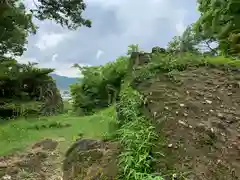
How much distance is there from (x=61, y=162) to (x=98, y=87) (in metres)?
6.26

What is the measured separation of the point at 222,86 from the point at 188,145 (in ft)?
5.44

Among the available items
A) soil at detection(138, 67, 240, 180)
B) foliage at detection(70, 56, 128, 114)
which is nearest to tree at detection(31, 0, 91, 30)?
A: foliage at detection(70, 56, 128, 114)

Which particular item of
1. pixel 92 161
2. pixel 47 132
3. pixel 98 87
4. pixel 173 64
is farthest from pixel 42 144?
pixel 98 87

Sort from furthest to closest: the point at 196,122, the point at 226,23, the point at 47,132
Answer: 1. the point at 226,23
2. the point at 47,132
3. the point at 196,122

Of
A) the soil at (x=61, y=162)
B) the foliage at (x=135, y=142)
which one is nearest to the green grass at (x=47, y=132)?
the soil at (x=61, y=162)

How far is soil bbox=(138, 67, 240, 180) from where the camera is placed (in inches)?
117

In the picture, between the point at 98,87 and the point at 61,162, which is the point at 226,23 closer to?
the point at 98,87

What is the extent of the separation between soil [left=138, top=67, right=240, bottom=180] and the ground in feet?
2.04

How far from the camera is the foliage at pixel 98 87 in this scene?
36.8 feet

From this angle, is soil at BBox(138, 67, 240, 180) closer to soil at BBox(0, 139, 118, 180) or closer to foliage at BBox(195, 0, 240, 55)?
soil at BBox(0, 139, 118, 180)

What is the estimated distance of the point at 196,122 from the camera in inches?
140

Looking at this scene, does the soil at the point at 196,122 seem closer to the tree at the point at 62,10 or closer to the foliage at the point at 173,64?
the foliage at the point at 173,64

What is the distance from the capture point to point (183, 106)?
3.80 meters

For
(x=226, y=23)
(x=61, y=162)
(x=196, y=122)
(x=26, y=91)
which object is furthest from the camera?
(x=26, y=91)
